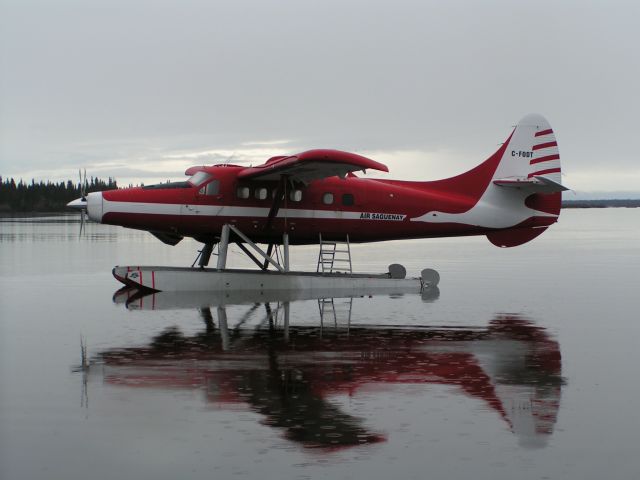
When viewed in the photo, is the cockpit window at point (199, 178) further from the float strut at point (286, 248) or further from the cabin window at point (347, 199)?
the cabin window at point (347, 199)

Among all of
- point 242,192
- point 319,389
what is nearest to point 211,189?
point 242,192

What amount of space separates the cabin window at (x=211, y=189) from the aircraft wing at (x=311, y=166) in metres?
0.61

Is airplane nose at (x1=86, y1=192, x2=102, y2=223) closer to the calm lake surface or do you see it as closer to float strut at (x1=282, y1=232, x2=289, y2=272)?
the calm lake surface

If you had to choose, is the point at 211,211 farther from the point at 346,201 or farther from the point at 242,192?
the point at 346,201

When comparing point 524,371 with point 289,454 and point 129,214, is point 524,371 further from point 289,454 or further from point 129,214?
point 129,214

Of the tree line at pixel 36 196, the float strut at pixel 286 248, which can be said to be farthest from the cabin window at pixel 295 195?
the tree line at pixel 36 196

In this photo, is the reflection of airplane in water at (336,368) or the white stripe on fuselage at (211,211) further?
the white stripe on fuselage at (211,211)

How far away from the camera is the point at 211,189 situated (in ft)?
72.3

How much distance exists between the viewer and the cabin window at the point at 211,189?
72.2 feet

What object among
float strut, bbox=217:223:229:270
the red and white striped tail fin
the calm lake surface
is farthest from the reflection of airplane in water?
the red and white striped tail fin

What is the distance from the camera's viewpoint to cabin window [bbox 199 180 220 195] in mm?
22016

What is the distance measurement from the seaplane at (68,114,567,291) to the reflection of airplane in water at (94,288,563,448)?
584 centimetres

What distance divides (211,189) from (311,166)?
2839 millimetres

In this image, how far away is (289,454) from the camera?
24.0ft
